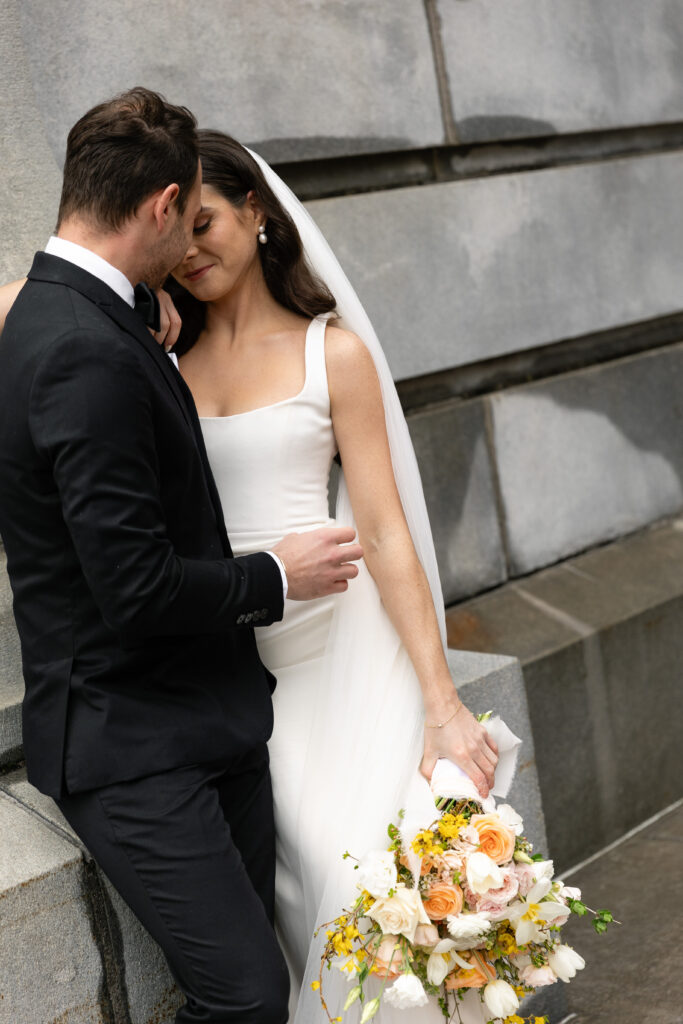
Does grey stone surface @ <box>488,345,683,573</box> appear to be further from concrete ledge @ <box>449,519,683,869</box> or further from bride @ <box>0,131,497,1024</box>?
bride @ <box>0,131,497,1024</box>

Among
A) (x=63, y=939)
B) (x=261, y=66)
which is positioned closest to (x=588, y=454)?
(x=261, y=66)

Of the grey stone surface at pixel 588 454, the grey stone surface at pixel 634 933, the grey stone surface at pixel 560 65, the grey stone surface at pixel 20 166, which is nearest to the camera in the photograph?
the grey stone surface at pixel 20 166

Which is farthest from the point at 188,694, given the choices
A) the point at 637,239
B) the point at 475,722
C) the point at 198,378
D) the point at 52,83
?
the point at 637,239

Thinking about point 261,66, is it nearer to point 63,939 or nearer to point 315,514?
point 315,514

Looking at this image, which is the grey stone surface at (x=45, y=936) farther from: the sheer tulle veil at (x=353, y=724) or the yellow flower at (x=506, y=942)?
the yellow flower at (x=506, y=942)

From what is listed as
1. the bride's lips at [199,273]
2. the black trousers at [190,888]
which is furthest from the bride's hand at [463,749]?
the bride's lips at [199,273]

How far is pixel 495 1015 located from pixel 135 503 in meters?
1.15

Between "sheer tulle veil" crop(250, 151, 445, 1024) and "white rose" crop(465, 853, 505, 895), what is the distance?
362mm

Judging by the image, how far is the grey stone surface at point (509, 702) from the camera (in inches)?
123

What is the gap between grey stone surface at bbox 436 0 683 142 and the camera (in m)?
4.51

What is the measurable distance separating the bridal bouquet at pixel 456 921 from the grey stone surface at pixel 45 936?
1.46 ft

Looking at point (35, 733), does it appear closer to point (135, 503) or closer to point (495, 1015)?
point (135, 503)

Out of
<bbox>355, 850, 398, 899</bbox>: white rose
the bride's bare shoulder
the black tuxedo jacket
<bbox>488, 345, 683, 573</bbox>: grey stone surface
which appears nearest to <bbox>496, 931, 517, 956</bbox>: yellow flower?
<bbox>355, 850, 398, 899</bbox>: white rose

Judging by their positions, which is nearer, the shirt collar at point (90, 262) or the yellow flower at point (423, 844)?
Result: the shirt collar at point (90, 262)
